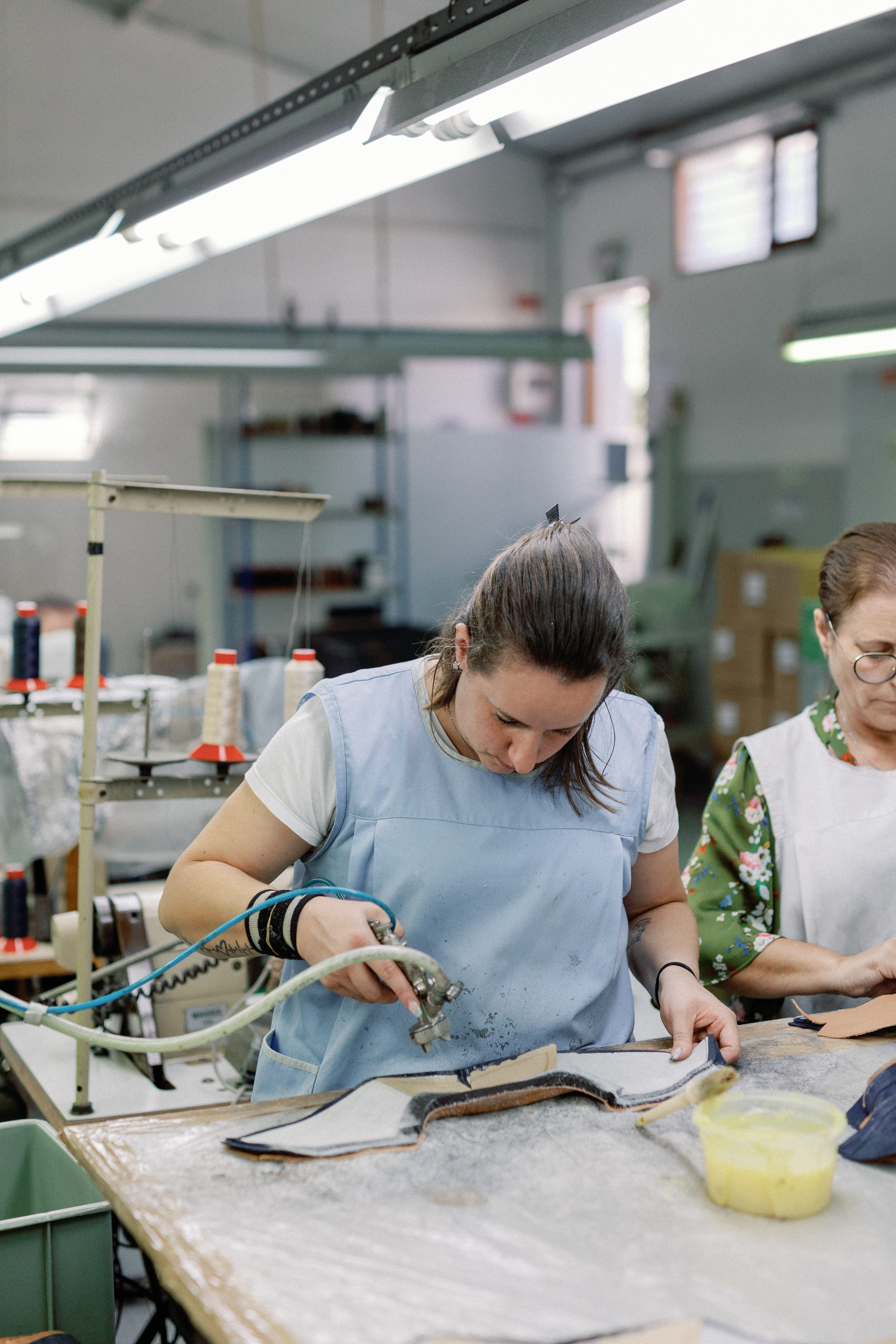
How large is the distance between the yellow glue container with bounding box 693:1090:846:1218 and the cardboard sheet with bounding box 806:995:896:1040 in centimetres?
39

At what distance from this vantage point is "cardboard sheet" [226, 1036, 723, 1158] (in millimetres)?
1187

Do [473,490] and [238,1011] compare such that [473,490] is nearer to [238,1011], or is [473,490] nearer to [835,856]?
[238,1011]

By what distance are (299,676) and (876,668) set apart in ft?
3.78

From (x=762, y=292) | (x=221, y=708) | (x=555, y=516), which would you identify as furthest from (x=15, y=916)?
(x=762, y=292)

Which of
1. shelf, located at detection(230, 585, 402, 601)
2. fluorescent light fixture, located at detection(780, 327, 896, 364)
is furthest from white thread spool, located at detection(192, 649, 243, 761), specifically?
shelf, located at detection(230, 585, 402, 601)

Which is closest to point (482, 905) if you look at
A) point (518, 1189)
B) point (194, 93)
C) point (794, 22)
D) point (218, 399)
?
point (518, 1189)

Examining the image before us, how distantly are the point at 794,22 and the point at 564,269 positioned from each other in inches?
310

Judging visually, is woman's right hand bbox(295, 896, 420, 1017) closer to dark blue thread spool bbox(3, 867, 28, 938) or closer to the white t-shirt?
the white t-shirt

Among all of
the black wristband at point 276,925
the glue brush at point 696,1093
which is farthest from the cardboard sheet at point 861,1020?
the black wristband at point 276,925

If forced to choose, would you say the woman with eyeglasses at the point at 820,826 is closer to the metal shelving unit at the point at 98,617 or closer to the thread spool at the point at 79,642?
the metal shelving unit at the point at 98,617

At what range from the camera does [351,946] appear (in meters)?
1.25

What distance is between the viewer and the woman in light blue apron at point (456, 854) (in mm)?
1353

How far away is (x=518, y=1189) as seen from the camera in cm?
111

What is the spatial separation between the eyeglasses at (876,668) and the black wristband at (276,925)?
2.88 ft
